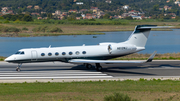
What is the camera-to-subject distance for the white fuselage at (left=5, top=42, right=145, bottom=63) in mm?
25812

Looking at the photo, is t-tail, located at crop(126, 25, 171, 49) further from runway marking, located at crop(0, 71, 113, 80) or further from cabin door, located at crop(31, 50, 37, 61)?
cabin door, located at crop(31, 50, 37, 61)

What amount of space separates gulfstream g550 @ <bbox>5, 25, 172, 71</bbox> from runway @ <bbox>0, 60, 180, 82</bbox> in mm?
993

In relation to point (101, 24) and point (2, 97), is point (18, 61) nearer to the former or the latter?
point (2, 97)

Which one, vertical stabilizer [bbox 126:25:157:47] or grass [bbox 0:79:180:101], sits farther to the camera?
vertical stabilizer [bbox 126:25:157:47]

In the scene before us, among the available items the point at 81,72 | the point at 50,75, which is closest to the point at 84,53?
the point at 81,72

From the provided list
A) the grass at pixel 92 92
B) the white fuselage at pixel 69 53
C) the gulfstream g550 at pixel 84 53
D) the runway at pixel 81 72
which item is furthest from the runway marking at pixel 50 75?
the grass at pixel 92 92

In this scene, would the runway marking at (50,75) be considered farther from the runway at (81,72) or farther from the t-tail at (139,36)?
the t-tail at (139,36)

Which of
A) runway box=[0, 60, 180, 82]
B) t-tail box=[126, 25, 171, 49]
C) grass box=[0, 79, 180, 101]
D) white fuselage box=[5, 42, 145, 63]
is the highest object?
t-tail box=[126, 25, 171, 49]

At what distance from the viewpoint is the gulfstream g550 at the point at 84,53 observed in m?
25.8

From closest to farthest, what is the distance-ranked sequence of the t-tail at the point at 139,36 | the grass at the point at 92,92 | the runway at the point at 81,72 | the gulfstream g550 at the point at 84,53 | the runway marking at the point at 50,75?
the grass at the point at 92,92, the runway at the point at 81,72, the runway marking at the point at 50,75, the gulfstream g550 at the point at 84,53, the t-tail at the point at 139,36

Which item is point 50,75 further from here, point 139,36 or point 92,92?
point 139,36

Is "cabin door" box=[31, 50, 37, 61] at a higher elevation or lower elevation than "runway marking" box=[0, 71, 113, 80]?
higher

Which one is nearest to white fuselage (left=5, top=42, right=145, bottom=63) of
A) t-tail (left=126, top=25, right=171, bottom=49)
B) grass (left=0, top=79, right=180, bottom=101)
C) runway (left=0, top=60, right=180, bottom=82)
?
t-tail (left=126, top=25, right=171, bottom=49)

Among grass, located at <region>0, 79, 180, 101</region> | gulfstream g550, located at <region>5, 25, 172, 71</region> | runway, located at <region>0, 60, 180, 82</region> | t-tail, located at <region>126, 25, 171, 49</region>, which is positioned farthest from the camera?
t-tail, located at <region>126, 25, 171, 49</region>
